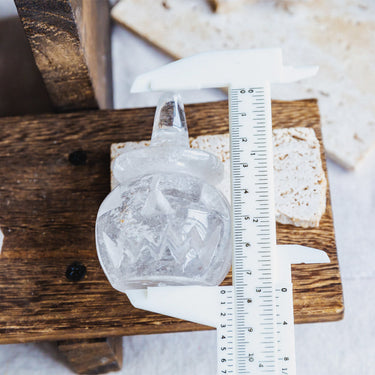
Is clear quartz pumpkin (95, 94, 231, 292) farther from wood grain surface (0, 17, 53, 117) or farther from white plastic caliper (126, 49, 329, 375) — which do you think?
wood grain surface (0, 17, 53, 117)

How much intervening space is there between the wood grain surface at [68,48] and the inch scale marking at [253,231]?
18 cm

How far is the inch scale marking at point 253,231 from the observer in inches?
16.8

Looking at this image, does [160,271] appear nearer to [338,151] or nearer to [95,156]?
[95,156]

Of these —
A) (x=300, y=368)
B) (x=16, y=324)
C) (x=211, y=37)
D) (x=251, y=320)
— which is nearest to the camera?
(x=251, y=320)

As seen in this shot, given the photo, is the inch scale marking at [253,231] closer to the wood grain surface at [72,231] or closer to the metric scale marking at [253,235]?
the metric scale marking at [253,235]

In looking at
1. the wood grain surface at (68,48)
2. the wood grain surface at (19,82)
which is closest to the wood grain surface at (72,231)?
the wood grain surface at (68,48)

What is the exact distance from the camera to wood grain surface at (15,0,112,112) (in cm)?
52

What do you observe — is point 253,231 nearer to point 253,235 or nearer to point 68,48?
point 253,235

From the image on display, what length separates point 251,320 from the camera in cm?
43

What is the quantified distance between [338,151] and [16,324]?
0.43 m

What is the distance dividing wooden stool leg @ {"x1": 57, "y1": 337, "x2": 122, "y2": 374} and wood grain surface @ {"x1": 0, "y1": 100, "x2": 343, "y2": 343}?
0.04 m

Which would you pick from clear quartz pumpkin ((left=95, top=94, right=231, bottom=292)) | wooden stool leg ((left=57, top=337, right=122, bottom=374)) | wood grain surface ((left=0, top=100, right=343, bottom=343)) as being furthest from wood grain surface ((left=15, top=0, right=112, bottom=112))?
wooden stool leg ((left=57, top=337, right=122, bottom=374))

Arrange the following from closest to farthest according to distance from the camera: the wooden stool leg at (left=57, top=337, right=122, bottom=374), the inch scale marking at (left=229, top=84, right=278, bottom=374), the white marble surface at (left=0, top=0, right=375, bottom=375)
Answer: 1. the inch scale marking at (left=229, top=84, right=278, bottom=374)
2. the wooden stool leg at (left=57, top=337, right=122, bottom=374)
3. the white marble surface at (left=0, top=0, right=375, bottom=375)

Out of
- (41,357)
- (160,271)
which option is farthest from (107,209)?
(41,357)
